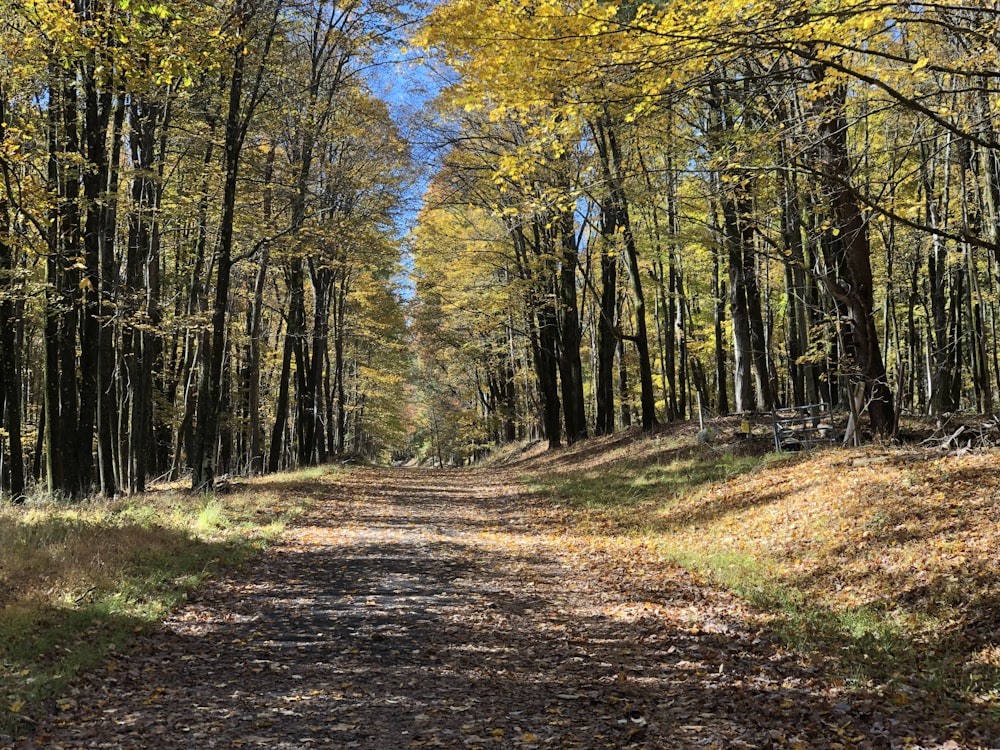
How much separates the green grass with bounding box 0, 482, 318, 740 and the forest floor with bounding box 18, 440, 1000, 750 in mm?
215

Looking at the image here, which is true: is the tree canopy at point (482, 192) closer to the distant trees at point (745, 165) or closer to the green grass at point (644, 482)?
the distant trees at point (745, 165)

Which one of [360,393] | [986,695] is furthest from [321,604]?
[360,393]

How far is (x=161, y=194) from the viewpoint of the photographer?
16.8 m

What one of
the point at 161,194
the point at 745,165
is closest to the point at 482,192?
the point at 161,194

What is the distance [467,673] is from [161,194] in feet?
51.5

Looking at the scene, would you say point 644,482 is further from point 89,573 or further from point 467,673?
point 89,573

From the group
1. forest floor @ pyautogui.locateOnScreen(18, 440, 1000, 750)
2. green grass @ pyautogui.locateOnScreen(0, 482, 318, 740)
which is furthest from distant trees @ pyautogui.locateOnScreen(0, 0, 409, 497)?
forest floor @ pyautogui.locateOnScreen(18, 440, 1000, 750)

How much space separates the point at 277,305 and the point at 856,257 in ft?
78.3

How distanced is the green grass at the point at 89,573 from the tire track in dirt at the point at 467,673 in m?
0.24

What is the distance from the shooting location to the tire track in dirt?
4105 mm

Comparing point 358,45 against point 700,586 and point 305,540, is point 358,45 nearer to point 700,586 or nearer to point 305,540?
point 305,540

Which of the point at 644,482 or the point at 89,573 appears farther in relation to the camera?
the point at 644,482

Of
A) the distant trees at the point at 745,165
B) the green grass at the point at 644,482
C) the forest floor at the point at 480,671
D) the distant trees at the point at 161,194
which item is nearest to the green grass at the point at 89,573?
the forest floor at the point at 480,671

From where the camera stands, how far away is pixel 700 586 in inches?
303
